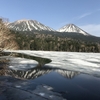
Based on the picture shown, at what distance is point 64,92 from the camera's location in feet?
32.8

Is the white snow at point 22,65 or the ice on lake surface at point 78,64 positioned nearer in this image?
the ice on lake surface at point 78,64

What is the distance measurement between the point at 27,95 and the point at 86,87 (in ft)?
13.8

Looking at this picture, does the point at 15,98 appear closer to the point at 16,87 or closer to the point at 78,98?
the point at 16,87

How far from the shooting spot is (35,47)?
358 ft

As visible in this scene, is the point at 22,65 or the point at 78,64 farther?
the point at 78,64

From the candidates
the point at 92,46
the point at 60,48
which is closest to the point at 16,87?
the point at 60,48

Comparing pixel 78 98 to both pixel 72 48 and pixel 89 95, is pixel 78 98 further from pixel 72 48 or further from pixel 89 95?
pixel 72 48

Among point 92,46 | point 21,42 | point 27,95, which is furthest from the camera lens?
point 92,46

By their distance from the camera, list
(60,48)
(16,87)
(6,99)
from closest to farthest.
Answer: (6,99)
(16,87)
(60,48)

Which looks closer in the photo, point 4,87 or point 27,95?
point 27,95

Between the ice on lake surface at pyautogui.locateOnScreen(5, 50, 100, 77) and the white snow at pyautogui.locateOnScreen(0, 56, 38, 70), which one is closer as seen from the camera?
the ice on lake surface at pyautogui.locateOnScreen(5, 50, 100, 77)

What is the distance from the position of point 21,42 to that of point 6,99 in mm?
92985

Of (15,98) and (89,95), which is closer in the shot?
(15,98)

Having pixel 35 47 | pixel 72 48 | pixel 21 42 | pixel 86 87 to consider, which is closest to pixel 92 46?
pixel 72 48
